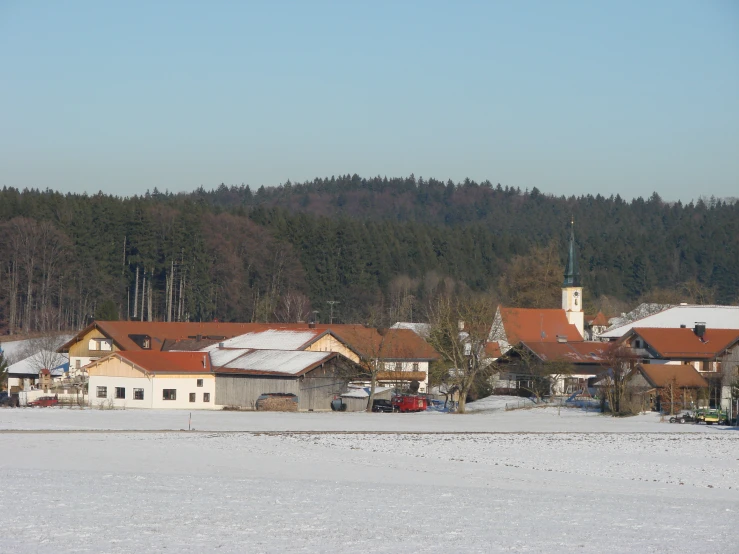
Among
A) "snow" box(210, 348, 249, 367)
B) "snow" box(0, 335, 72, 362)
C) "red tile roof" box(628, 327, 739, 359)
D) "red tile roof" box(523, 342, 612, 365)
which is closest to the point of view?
"snow" box(210, 348, 249, 367)

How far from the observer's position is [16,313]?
352ft

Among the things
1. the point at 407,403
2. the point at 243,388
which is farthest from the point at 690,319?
the point at 243,388

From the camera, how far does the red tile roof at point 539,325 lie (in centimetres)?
8800

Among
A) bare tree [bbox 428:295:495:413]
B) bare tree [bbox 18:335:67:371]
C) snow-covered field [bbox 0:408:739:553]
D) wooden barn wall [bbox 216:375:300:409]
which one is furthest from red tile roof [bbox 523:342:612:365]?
bare tree [bbox 18:335:67:371]

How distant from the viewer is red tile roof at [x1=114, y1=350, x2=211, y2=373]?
192ft

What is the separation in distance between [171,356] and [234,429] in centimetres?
2018

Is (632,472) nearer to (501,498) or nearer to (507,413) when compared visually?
(501,498)

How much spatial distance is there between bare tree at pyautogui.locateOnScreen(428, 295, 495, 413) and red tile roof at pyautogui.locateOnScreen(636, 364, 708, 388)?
8.90m

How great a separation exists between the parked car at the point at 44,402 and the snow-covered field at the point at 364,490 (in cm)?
1624

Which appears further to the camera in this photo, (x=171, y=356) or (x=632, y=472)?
(x=171, y=356)

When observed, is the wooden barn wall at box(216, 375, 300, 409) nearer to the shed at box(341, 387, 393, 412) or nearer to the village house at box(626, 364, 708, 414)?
the shed at box(341, 387, 393, 412)

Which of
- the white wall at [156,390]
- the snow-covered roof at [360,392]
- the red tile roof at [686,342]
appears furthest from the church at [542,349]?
the white wall at [156,390]

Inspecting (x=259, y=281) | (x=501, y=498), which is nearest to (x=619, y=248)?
(x=259, y=281)

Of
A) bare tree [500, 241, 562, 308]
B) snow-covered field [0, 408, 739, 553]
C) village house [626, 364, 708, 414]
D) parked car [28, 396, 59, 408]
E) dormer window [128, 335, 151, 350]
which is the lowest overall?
parked car [28, 396, 59, 408]
